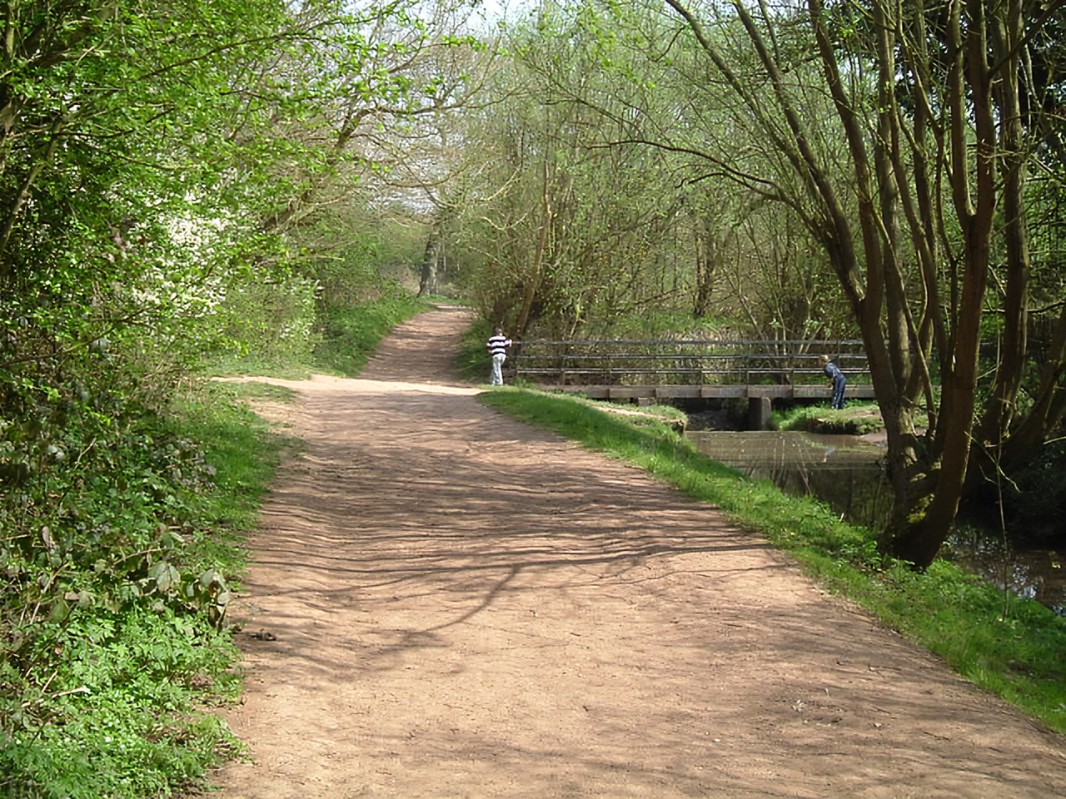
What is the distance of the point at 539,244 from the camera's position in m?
27.8

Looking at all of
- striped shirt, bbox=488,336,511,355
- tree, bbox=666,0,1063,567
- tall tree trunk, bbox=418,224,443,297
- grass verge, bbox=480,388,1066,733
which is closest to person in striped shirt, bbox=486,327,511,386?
striped shirt, bbox=488,336,511,355

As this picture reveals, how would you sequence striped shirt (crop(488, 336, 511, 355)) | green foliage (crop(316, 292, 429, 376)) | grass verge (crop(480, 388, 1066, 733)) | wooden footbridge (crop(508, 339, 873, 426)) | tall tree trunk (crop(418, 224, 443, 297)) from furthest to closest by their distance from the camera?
tall tree trunk (crop(418, 224, 443, 297)) → green foliage (crop(316, 292, 429, 376)) → wooden footbridge (crop(508, 339, 873, 426)) → striped shirt (crop(488, 336, 511, 355)) → grass verge (crop(480, 388, 1066, 733))

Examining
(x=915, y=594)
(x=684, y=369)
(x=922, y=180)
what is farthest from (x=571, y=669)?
(x=684, y=369)

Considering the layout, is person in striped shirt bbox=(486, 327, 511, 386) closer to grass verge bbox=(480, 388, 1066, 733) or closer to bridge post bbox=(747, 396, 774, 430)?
bridge post bbox=(747, 396, 774, 430)

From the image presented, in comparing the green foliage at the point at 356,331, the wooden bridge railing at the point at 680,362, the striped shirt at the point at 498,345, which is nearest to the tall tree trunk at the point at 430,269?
the green foliage at the point at 356,331

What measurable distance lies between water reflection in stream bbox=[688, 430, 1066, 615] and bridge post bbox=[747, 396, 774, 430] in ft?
4.14

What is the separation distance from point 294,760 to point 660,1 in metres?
11.2

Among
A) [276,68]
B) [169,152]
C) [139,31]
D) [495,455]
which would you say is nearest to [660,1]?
[276,68]

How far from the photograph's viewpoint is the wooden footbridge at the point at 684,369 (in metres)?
28.0

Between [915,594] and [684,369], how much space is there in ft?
64.1

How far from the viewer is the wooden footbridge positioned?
28.0 metres

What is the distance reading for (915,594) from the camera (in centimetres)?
954

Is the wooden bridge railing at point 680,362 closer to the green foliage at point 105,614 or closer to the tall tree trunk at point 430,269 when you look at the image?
the green foliage at point 105,614

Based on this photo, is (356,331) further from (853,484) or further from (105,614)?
(105,614)
